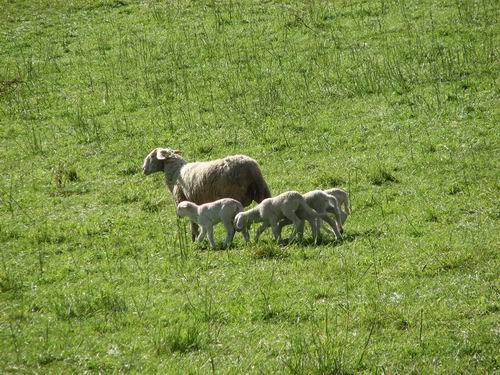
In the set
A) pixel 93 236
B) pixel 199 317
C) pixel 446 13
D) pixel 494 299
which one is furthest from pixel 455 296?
pixel 446 13

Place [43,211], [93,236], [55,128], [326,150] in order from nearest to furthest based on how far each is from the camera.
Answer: [93,236] → [43,211] → [326,150] → [55,128]

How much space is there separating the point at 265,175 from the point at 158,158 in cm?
209

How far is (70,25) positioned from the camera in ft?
94.9

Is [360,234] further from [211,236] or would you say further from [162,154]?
[162,154]

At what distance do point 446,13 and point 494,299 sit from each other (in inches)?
628

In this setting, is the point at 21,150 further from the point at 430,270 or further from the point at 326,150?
the point at 430,270

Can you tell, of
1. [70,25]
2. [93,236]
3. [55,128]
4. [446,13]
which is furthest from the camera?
[70,25]

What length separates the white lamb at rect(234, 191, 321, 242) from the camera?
12.8 m

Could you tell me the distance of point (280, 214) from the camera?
Answer: 13000mm

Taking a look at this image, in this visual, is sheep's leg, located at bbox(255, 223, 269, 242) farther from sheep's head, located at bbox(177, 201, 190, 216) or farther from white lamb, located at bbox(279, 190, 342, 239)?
sheep's head, located at bbox(177, 201, 190, 216)

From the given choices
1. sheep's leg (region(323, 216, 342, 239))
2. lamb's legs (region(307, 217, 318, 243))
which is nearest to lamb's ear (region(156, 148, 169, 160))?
lamb's legs (region(307, 217, 318, 243))

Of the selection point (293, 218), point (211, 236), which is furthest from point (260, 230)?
point (211, 236)

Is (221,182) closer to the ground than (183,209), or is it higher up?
higher up

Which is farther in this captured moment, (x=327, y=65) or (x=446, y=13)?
(x=446, y=13)
